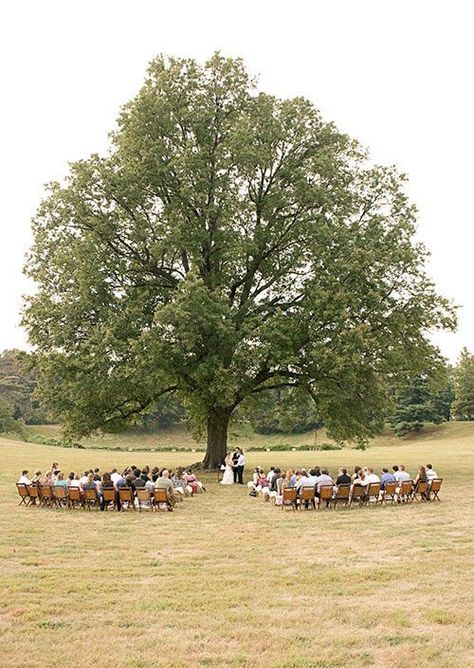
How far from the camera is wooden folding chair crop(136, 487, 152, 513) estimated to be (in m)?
21.3

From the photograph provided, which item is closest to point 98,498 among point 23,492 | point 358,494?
point 23,492

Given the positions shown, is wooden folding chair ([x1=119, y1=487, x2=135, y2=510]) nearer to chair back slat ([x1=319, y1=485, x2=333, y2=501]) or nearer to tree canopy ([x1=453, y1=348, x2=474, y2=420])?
chair back slat ([x1=319, y1=485, x2=333, y2=501])

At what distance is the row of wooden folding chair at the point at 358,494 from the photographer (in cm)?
2136

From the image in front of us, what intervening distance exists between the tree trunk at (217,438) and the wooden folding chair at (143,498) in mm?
11437

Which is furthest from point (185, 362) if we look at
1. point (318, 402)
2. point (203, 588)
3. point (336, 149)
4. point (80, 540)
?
point (203, 588)

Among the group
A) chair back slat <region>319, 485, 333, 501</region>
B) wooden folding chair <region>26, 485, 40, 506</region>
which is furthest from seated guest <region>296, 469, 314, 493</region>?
wooden folding chair <region>26, 485, 40, 506</region>

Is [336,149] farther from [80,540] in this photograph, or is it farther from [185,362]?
[80,540]

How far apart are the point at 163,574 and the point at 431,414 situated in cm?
6847

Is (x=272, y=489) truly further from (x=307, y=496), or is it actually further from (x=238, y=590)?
(x=238, y=590)

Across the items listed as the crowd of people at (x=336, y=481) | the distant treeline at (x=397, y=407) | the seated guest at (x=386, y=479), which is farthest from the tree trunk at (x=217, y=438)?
the distant treeline at (x=397, y=407)

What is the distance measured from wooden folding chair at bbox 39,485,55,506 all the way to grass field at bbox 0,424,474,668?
88.8 inches

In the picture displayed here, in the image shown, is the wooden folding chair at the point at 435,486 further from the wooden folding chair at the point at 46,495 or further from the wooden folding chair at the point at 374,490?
the wooden folding chair at the point at 46,495

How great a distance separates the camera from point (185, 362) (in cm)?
3070

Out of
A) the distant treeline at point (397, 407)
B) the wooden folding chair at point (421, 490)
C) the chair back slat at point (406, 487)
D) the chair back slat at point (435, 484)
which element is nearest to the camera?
the chair back slat at point (406, 487)
